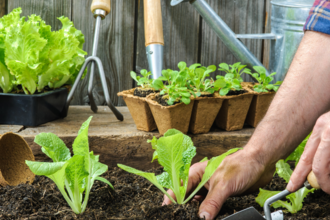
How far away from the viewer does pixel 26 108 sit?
3.42 ft

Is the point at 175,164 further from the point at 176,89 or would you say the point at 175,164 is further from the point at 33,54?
the point at 33,54

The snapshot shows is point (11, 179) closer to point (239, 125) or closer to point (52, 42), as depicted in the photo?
point (52, 42)

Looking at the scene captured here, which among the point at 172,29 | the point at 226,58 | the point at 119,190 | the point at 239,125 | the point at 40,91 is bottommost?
the point at 119,190

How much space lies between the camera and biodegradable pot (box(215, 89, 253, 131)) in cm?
109

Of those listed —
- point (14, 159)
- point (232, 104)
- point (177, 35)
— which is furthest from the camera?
point (177, 35)

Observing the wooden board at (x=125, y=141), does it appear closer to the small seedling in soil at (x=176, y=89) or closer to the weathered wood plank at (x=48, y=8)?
the small seedling in soil at (x=176, y=89)

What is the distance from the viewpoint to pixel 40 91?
112cm

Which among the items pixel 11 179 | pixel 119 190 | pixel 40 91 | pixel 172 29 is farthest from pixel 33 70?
pixel 172 29

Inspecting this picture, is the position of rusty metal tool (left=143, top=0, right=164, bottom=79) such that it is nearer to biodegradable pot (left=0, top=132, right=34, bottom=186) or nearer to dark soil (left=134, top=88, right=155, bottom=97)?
dark soil (left=134, top=88, right=155, bottom=97)

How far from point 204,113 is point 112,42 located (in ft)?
2.30

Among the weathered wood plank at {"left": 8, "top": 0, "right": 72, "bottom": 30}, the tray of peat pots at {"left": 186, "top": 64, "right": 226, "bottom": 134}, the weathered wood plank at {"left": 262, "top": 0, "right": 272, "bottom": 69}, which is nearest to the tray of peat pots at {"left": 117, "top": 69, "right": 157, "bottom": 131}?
the tray of peat pots at {"left": 186, "top": 64, "right": 226, "bottom": 134}

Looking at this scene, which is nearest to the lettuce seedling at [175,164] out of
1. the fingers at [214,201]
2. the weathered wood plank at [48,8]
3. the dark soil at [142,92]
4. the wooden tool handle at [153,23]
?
the fingers at [214,201]

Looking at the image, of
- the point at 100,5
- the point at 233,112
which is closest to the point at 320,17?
the point at 233,112

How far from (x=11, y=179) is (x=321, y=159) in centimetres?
79
